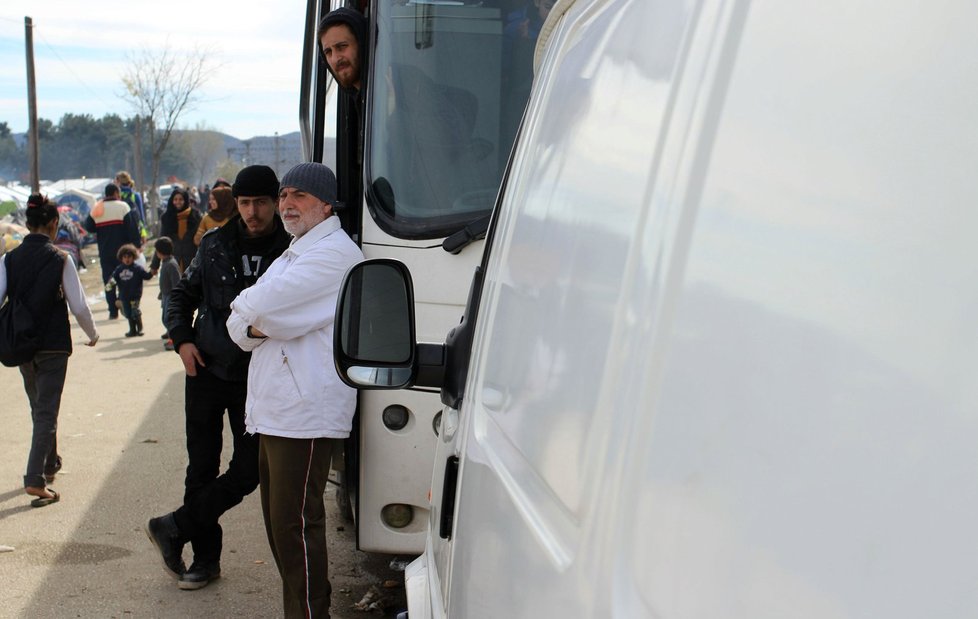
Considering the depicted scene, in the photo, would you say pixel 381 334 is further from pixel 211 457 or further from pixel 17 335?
pixel 17 335

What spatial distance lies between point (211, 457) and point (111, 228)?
12.1m

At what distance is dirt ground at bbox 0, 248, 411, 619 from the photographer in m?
5.65

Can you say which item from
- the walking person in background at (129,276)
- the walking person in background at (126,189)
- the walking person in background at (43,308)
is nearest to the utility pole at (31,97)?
the walking person in background at (126,189)

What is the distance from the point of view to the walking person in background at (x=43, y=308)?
23.5ft

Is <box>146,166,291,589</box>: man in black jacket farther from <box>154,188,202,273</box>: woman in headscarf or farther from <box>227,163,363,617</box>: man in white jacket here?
<box>154,188,202,273</box>: woman in headscarf

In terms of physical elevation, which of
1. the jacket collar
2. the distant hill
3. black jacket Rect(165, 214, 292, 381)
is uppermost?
the jacket collar

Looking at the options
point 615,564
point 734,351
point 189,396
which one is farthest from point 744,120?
point 189,396

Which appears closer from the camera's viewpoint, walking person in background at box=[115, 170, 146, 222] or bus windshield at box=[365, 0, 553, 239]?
bus windshield at box=[365, 0, 553, 239]

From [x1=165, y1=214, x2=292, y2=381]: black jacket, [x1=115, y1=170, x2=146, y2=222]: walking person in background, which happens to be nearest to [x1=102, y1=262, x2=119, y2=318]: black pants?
[x1=115, y1=170, x2=146, y2=222]: walking person in background

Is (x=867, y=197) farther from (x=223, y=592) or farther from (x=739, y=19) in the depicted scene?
(x=223, y=592)

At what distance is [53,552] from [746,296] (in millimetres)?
6045

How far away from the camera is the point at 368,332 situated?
9.23ft

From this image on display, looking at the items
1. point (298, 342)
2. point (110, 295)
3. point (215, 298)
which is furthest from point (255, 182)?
point (110, 295)

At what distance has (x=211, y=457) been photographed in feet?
19.0
